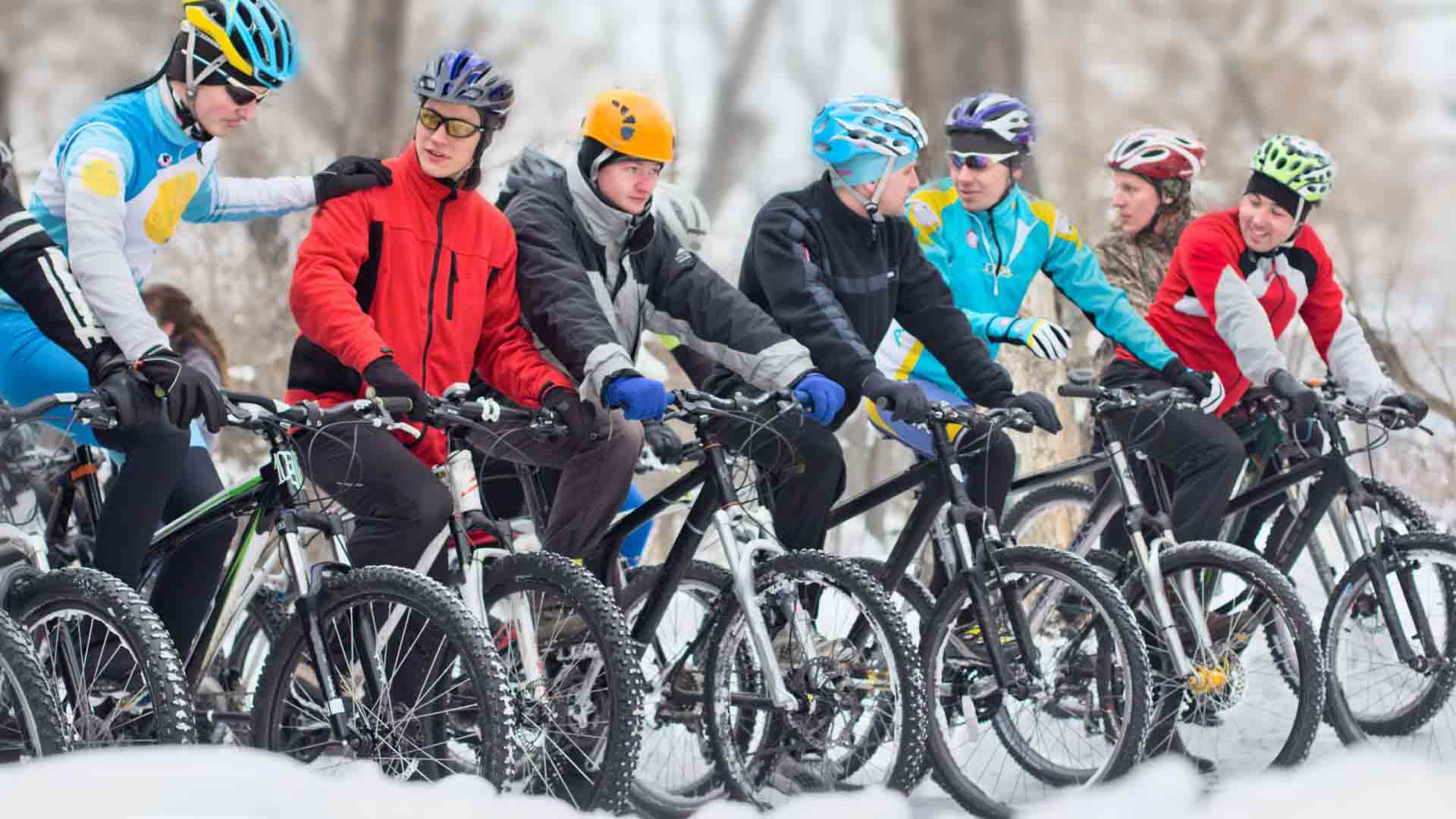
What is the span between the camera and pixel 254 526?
16.1ft

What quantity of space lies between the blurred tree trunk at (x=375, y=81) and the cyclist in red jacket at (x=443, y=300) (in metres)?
10.2

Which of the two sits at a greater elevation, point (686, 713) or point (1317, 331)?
point (1317, 331)

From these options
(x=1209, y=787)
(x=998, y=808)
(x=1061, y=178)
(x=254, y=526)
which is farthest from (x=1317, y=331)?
(x=1061, y=178)

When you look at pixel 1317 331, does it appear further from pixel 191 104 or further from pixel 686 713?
pixel 191 104

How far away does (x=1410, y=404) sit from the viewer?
706 cm

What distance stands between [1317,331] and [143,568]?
4.58m

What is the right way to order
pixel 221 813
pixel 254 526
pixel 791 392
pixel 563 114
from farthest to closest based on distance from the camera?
pixel 563 114, pixel 791 392, pixel 254 526, pixel 221 813

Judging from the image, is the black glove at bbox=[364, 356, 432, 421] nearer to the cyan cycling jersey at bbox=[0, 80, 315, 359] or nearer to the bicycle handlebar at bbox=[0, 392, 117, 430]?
the cyan cycling jersey at bbox=[0, 80, 315, 359]

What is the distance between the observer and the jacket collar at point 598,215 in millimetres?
5750

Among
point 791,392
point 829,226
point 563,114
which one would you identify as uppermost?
point 563,114

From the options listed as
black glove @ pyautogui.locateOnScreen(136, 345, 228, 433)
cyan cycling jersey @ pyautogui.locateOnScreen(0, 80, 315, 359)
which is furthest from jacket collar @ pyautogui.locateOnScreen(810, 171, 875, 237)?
black glove @ pyautogui.locateOnScreen(136, 345, 228, 433)

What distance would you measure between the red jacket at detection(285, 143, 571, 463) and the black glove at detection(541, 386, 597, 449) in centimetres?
5

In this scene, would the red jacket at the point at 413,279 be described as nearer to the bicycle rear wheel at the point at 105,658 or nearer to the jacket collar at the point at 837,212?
the bicycle rear wheel at the point at 105,658

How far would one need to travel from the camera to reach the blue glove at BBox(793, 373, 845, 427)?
557 cm
